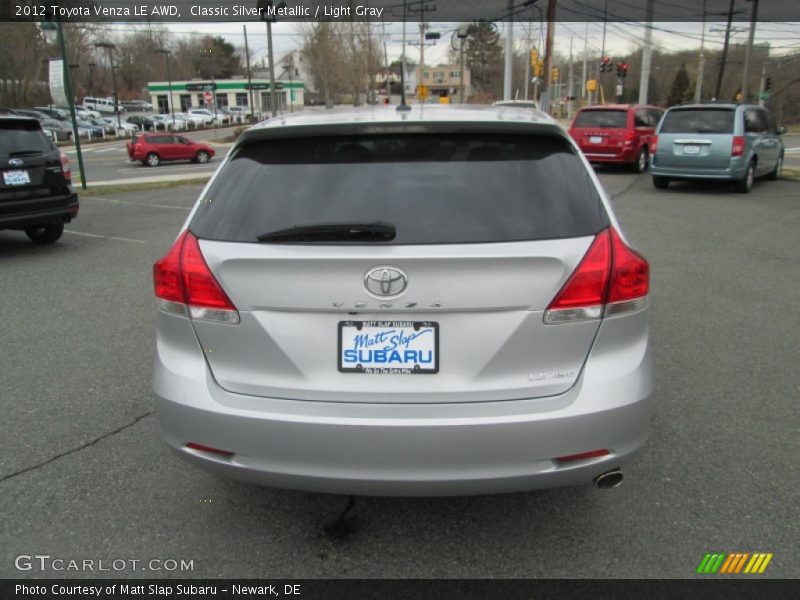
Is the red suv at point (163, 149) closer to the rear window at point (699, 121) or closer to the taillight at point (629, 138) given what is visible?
the taillight at point (629, 138)

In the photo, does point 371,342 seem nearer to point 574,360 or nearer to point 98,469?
point 574,360

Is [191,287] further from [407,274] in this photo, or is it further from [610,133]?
[610,133]

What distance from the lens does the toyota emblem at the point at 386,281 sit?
222 cm

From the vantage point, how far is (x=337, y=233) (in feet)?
7.58

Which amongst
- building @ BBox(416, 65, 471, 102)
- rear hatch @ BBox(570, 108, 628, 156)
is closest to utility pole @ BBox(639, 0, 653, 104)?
rear hatch @ BBox(570, 108, 628, 156)

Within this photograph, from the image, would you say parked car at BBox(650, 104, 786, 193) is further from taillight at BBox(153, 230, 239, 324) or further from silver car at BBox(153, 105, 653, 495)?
taillight at BBox(153, 230, 239, 324)

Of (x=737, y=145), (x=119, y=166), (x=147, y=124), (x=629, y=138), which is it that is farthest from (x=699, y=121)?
(x=147, y=124)

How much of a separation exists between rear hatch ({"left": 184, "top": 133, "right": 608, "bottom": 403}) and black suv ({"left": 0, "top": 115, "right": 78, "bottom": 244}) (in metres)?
7.09

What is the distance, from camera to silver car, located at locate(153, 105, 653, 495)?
2.24 m

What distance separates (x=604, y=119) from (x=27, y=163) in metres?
15.3

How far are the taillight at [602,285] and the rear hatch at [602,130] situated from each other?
17.1m

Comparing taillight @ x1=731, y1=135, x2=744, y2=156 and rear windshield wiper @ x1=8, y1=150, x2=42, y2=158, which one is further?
taillight @ x1=731, y1=135, x2=744, y2=156

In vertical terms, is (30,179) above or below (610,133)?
above

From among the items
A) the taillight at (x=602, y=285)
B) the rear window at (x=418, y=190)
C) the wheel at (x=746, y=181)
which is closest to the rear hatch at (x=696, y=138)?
the wheel at (x=746, y=181)
